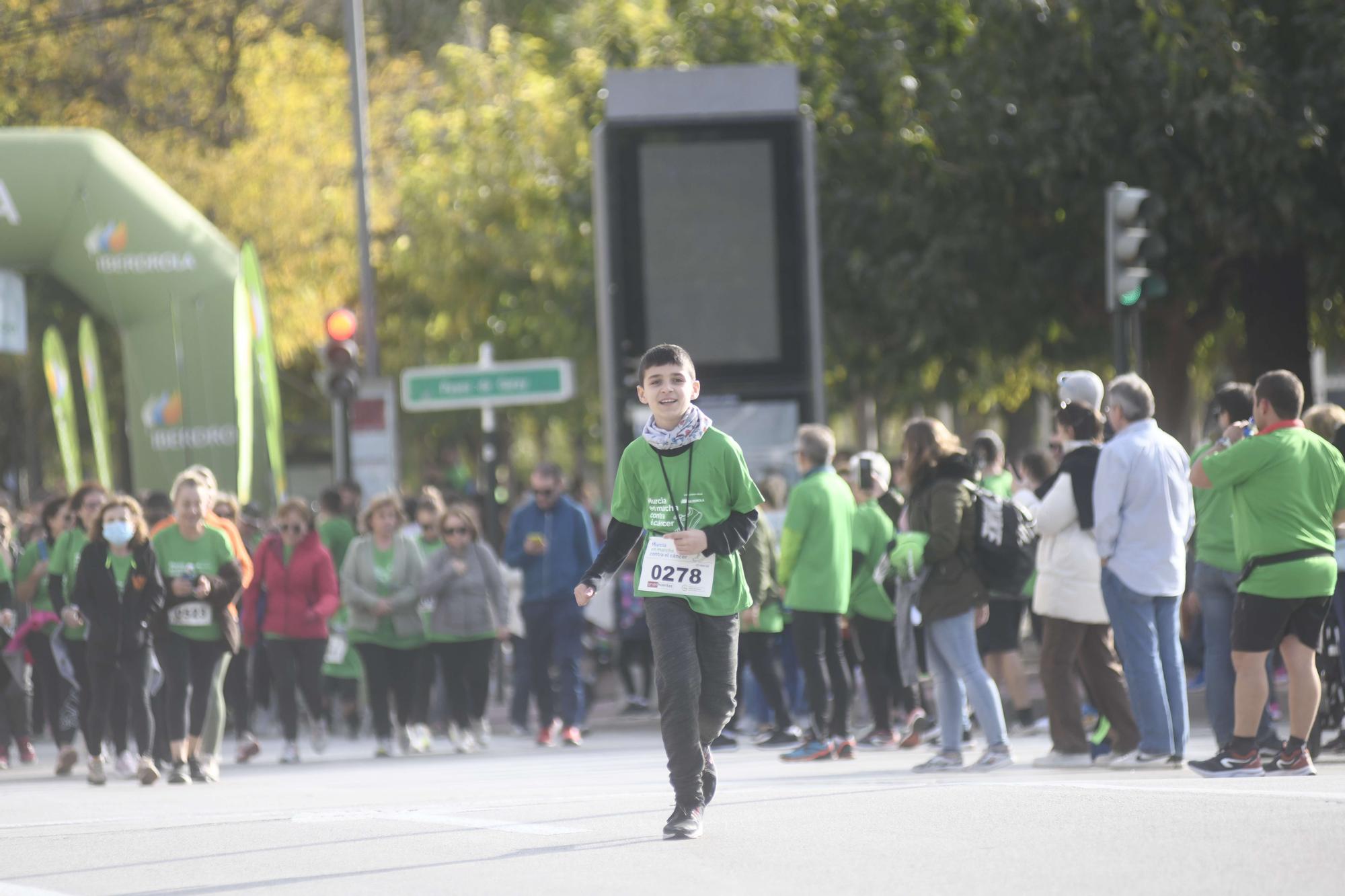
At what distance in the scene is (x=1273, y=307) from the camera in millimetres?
19078

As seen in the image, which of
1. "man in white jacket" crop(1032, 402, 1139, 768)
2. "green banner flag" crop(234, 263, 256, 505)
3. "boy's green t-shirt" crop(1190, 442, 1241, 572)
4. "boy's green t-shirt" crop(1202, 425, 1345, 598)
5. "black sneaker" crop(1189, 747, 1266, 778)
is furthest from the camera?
"green banner flag" crop(234, 263, 256, 505)

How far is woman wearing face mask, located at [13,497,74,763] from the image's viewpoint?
1445 centimetres

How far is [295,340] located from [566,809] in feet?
73.5

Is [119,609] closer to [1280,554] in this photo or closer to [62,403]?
[1280,554]

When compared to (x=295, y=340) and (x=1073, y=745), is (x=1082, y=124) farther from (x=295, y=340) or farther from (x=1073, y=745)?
(x=295, y=340)

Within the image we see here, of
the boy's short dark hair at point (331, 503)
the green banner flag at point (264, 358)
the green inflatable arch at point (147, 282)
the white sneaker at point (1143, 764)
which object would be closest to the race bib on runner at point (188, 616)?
the boy's short dark hair at point (331, 503)

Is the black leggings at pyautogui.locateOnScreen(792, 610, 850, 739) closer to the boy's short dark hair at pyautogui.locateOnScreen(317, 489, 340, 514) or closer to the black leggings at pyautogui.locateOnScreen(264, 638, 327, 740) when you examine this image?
the black leggings at pyautogui.locateOnScreen(264, 638, 327, 740)

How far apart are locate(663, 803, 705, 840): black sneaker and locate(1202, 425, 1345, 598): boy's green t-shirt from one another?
2.90 meters

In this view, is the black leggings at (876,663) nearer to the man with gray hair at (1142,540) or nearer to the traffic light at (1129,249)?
the traffic light at (1129,249)

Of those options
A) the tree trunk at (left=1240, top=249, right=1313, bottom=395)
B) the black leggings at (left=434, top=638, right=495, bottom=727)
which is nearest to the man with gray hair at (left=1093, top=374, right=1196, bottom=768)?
the black leggings at (left=434, top=638, right=495, bottom=727)

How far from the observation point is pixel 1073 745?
34.5 ft

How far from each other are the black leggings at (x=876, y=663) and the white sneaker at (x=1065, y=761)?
239 cm

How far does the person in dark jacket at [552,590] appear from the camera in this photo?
1427 centimetres

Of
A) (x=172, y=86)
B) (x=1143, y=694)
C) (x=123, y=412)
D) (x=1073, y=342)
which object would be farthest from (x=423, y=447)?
(x=1143, y=694)
